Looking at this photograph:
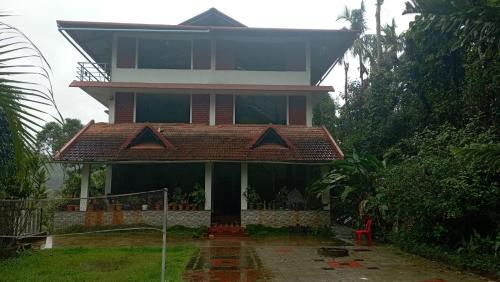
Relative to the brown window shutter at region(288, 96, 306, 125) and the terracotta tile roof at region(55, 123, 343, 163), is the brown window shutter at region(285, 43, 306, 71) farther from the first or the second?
the terracotta tile roof at region(55, 123, 343, 163)

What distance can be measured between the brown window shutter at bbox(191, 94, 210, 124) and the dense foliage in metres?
5.11

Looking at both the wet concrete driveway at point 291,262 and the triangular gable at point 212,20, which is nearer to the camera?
the wet concrete driveway at point 291,262

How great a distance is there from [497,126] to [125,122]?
12.2m

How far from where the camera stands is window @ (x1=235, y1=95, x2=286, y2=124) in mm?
17578

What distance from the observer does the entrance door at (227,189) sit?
56.0 ft

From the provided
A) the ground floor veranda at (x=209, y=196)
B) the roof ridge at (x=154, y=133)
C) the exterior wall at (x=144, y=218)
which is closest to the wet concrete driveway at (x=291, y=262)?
the exterior wall at (x=144, y=218)

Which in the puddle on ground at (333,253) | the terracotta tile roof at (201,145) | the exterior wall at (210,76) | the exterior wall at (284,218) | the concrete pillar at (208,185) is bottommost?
the puddle on ground at (333,253)

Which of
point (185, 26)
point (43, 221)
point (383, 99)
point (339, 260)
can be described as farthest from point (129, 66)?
point (339, 260)

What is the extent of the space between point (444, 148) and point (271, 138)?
19.9 ft

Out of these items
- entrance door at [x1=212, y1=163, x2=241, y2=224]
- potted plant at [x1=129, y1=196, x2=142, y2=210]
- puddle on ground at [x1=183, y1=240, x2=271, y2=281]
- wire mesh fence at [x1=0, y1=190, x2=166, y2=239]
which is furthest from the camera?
entrance door at [x1=212, y1=163, x2=241, y2=224]

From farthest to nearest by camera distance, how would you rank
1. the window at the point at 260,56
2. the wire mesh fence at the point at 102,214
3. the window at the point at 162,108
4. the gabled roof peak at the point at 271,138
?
the window at the point at 260,56 < the window at the point at 162,108 < the gabled roof peak at the point at 271,138 < the wire mesh fence at the point at 102,214

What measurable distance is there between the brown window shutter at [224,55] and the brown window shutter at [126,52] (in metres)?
3.18

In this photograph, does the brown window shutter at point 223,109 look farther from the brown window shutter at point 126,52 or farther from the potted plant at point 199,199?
the brown window shutter at point 126,52

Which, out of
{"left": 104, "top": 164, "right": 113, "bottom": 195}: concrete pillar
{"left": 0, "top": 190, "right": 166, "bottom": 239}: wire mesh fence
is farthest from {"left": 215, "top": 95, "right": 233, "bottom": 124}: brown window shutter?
{"left": 104, "top": 164, "right": 113, "bottom": 195}: concrete pillar
